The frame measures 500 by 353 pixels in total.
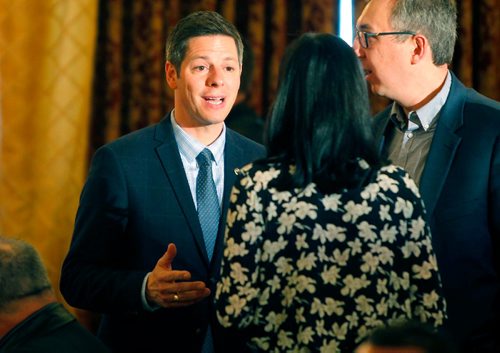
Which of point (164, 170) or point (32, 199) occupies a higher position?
point (164, 170)

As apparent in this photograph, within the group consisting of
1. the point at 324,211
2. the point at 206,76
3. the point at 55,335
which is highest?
the point at 206,76

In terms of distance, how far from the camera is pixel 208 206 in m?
2.59

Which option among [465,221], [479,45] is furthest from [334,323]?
[479,45]

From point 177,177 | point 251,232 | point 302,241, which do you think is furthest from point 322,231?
point 177,177

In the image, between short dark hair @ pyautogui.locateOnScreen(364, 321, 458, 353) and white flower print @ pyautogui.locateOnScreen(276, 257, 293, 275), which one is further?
white flower print @ pyautogui.locateOnScreen(276, 257, 293, 275)

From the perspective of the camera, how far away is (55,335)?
2.26m

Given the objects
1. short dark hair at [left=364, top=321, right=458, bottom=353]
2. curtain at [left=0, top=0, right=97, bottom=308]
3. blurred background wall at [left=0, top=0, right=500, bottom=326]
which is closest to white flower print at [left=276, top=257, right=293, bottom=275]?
short dark hair at [left=364, top=321, right=458, bottom=353]

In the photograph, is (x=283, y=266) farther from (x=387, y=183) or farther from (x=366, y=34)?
(x=366, y=34)

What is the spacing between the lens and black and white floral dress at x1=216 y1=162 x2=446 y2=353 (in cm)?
197

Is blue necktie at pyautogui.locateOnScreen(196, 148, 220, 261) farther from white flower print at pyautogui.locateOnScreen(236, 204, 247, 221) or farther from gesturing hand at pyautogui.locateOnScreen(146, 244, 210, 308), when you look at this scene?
white flower print at pyautogui.locateOnScreen(236, 204, 247, 221)

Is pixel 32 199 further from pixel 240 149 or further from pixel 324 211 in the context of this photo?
pixel 324 211

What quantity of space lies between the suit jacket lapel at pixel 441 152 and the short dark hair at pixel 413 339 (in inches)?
34.8

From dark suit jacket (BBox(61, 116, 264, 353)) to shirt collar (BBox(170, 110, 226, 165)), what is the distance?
3.0 inches

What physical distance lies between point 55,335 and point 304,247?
689mm
